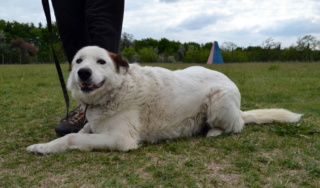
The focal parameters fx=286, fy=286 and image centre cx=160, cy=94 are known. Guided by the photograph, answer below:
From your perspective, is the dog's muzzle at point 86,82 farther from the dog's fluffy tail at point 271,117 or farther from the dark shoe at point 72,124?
the dog's fluffy tail at point 271,117

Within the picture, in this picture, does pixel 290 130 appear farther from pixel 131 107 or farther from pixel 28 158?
pixel 28 158

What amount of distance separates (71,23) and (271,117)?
2.75 m

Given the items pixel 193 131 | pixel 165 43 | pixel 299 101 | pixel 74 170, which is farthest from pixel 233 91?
pixel 165 43

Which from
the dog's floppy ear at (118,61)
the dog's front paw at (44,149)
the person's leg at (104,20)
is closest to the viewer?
the dog's front paw at (44,149)

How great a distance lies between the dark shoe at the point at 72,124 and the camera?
128 inches

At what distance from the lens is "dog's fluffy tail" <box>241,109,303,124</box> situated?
366 cm

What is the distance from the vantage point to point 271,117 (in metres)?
3.71

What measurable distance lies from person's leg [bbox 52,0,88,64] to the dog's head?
25.1 inches

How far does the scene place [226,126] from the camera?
3275 mm

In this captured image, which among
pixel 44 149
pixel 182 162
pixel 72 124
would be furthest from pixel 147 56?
pixel 182 162

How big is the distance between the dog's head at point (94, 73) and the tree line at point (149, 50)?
3036 cm

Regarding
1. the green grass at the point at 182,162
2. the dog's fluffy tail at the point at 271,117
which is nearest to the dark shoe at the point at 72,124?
the green grass at the point at 182,162

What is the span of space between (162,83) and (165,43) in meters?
71.0

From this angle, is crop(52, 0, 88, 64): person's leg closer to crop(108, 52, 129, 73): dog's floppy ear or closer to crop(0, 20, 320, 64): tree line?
crop(108, 52, 129, 73): dog's floppy ear
